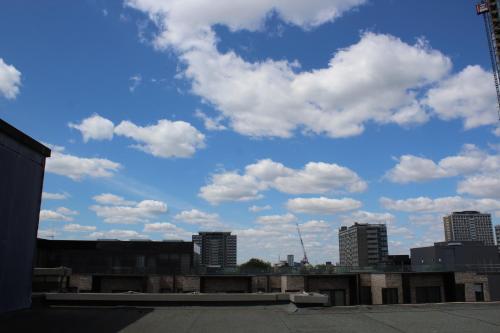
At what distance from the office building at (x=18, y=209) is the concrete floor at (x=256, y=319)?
2.39 feet

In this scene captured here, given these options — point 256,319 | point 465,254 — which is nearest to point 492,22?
point 465,254

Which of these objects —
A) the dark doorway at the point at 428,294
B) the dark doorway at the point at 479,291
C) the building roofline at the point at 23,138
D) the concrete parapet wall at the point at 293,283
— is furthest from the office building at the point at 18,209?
the dark doorway at the point at 479,291

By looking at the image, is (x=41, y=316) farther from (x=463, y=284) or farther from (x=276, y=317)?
(x=463, y=284)

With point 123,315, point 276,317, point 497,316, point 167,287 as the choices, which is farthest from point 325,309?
point 167,287

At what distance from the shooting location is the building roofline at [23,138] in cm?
1148

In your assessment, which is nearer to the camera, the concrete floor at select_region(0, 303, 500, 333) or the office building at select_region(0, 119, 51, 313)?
the concrete floor at select_region(0, 303, 500, 333)

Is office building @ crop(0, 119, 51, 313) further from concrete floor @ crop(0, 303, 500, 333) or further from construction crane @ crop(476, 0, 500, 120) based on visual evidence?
construction crane @ crop(476, 0, 500, 120)

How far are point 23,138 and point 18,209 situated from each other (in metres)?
1.98

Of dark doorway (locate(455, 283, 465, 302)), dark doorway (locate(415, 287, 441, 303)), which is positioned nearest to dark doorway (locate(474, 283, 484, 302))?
dark doorway (locate(455, 283, 465, 302))

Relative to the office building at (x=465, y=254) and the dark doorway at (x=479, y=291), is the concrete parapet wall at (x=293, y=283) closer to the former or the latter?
the dark doorway at (x=479, y=291)

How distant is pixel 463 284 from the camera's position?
59000 millimetres

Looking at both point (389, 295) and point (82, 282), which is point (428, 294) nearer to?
point (389, 295)

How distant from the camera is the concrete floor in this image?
378 inches

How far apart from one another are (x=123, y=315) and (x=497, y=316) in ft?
30.7
